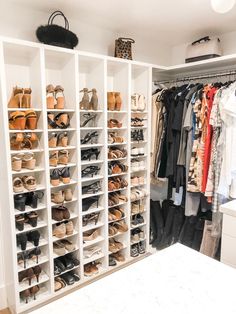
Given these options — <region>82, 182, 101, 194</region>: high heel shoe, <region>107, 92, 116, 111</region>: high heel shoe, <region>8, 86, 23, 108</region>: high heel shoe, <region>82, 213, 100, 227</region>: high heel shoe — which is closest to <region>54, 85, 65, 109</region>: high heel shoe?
<region>8, 86, 23, 108</region>: high heel shoe

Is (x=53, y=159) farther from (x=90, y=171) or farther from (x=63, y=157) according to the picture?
(x=90, y=171)

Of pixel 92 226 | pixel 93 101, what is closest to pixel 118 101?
pixel 93 101

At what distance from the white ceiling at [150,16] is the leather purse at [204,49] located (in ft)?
0.43

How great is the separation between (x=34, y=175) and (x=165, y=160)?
126 cm

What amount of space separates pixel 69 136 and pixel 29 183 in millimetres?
501

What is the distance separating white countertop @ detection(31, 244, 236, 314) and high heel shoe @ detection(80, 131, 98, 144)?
1.24 m

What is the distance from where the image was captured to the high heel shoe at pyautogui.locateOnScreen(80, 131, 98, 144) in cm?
220

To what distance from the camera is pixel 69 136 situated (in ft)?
6.98

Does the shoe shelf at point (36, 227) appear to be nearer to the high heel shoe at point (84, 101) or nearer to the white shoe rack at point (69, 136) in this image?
the white shoe rack at point (69, 136)

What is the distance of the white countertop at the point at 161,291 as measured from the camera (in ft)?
2.98

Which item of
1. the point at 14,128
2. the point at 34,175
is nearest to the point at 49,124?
the point at 14,128

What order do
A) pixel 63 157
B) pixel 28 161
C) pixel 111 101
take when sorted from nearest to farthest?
pixel 28 161 → pixel 63 157 → pixel 111 101

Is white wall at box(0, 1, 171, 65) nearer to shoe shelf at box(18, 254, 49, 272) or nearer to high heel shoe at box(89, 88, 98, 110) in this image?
high heel shoe at box(89, 88, 98, 110)

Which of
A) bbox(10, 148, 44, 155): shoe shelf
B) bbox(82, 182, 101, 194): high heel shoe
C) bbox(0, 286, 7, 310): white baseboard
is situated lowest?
bbox(0, 286, 7, 310): white baseboard
